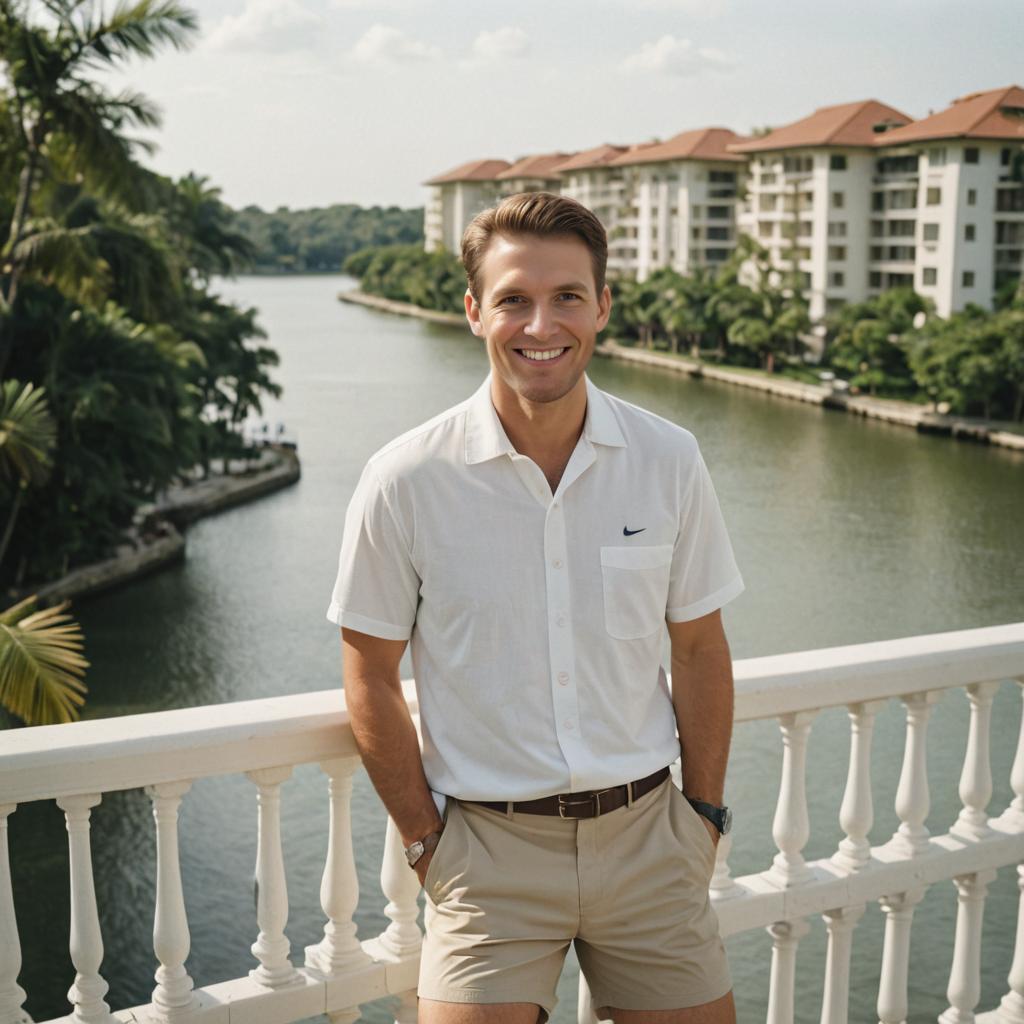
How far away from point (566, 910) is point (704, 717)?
0.34 meters

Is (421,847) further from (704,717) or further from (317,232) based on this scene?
(317,232)

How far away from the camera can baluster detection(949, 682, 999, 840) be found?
2.44m

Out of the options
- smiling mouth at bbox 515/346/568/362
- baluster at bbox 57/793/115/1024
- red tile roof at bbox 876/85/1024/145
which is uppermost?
red tile roof at bbox 876/85/1024/145

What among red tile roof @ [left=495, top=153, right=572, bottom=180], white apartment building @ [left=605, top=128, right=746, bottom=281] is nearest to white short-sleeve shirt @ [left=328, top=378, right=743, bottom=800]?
white apartment building @ [left=605, top=128, right=746, bottom=281]

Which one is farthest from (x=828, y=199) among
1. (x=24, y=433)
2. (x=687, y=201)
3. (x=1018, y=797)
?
(x=1018, y=797)

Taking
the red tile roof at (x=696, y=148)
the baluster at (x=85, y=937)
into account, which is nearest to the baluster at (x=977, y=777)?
the baluster at (x=85, y=937)

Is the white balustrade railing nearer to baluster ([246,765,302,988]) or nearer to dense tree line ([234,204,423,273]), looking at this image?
baluster ([246,765,302,988])

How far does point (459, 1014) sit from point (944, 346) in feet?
119

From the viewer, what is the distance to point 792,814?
2295 mm

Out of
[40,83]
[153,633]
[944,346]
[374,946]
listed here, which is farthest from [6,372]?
[944,346]

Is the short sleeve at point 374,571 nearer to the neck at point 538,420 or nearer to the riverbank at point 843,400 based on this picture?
the neck at point 538,420

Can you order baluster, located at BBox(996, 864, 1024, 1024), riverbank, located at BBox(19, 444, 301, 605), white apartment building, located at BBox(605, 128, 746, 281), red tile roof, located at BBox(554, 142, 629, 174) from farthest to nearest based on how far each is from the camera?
red tile roof, located at BBox(554, 142, 629, 174) < white apartment building, located at BBox(605, 128, 746, 281) < riverbank, located at BBox(19, 444, 301, 605) < baluster, located at BBox(996, 864, 1024, 1024)

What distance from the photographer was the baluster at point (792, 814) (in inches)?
89.3

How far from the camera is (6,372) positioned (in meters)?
20.0
